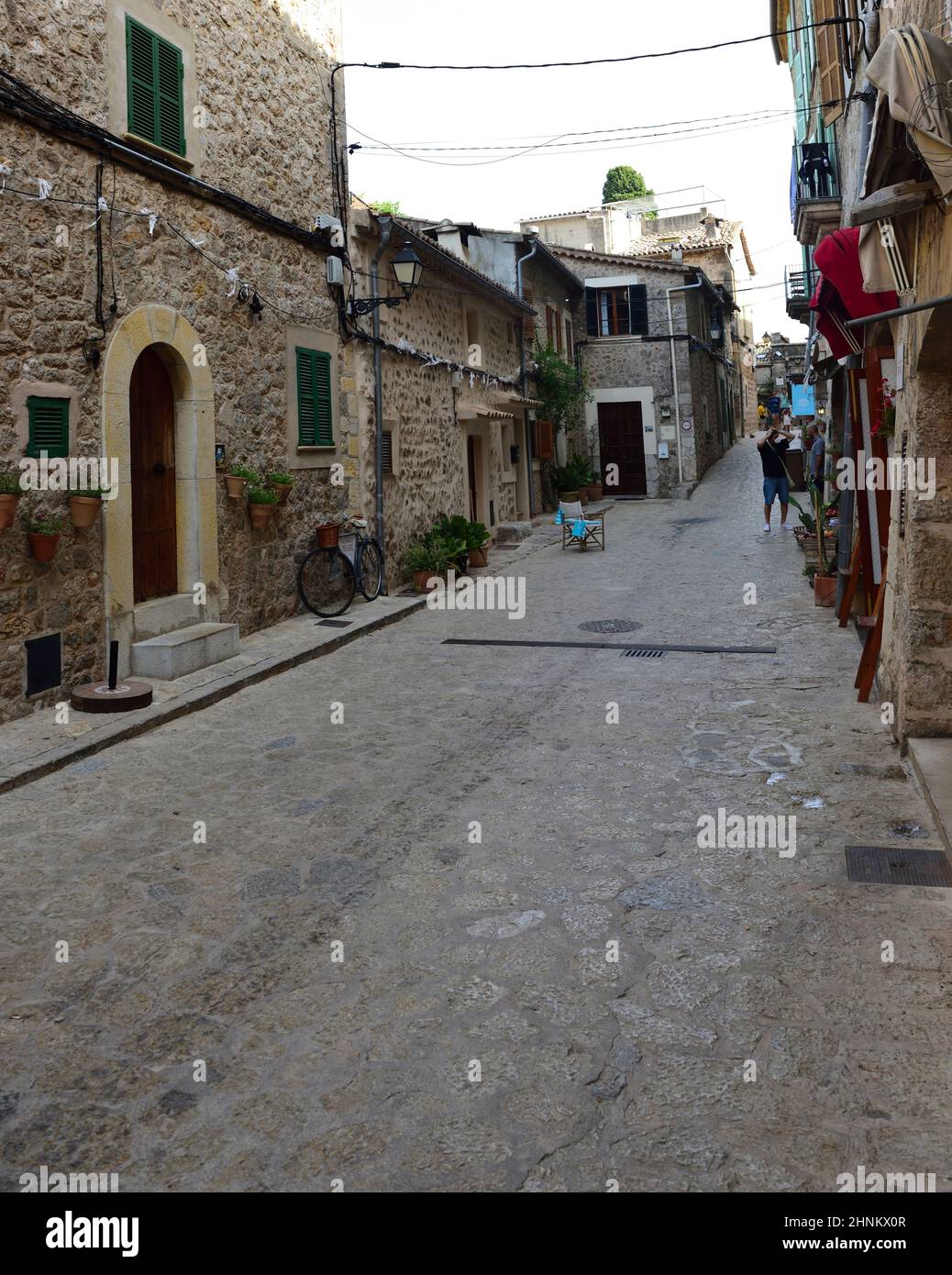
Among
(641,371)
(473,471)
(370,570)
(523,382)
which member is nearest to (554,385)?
(523,382)

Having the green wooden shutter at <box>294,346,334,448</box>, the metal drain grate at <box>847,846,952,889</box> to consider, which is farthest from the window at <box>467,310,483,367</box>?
the metal drain grate at <box>847,846,952,889</box>

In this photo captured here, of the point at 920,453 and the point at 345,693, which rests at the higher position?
the point at 920,453

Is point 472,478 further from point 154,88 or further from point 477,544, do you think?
point 154,88

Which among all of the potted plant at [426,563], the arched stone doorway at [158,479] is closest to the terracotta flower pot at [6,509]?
the arched stone doorway at [158,479]

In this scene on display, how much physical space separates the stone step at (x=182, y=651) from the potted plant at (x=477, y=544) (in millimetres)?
6592

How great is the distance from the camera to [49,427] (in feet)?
24.3

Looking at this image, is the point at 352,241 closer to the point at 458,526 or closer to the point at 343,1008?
the point at 458,526

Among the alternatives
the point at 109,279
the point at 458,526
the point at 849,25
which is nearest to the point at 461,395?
the point at 458,526

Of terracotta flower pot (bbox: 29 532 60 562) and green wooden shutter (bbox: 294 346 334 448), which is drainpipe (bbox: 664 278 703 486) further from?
terracotta flower pot (bbox: 29 532 60 562)

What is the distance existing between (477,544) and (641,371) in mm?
13332

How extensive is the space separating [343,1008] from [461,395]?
48.9 feet

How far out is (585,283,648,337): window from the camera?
2691cm

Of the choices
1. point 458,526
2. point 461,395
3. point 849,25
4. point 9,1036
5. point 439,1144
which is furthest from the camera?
point 461,395

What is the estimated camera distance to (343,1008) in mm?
3520
